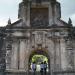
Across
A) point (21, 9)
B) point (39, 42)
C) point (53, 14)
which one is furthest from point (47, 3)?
point (39, 42)

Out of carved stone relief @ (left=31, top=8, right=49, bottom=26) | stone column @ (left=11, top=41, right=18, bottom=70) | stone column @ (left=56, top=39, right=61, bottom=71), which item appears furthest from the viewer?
carved stone relief @ (left=31, top=8, right=49, bottom=26)

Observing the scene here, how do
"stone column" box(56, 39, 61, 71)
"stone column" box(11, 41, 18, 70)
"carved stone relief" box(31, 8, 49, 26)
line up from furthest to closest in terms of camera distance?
"carved stone relief" box(31, 8, 49, 26) < "stone column" box(11, 41, 18, 70) < "stone column" box(56, 39, 61, 71)

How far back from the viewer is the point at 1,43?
738 inches

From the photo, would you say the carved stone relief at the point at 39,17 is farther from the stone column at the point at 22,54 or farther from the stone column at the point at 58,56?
the stone column at the point at 58,56

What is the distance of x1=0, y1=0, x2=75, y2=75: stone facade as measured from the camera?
57.6 feet

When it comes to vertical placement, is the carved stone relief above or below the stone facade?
above

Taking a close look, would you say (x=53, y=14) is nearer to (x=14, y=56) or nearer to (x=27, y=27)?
(x=27, y=27)

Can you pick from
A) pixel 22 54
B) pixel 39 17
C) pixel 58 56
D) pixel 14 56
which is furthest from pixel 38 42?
pixel 39 17

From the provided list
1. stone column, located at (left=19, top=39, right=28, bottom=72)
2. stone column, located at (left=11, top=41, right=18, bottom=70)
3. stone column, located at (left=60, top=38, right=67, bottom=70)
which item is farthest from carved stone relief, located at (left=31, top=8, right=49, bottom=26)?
stone column, located at (left=11, top=41, right=18, bottom=70)

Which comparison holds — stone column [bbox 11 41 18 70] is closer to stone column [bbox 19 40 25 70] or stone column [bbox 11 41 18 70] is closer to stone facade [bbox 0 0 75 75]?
stone facade [bbox 0 0 75 75]

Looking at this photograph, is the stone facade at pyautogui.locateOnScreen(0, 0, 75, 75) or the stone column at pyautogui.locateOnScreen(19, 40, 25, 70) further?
the stone column at pyautogui.locateOnScreen(19, 40, 25, 70)

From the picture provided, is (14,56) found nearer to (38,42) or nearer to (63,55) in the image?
(38,42)

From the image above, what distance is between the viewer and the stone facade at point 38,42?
17547 mm

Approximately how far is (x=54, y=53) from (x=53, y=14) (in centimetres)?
387
